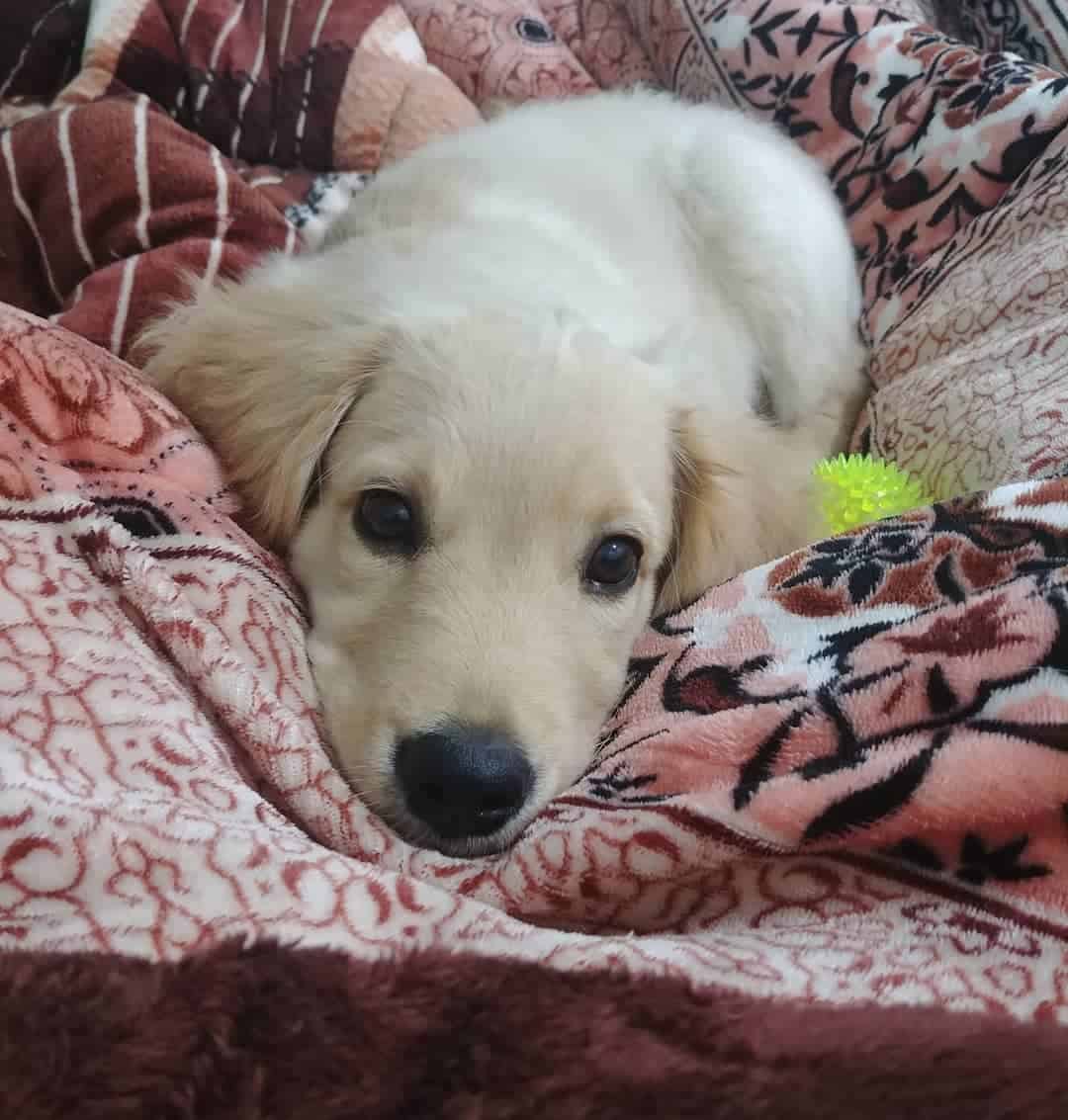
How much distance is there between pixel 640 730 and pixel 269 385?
0.64m

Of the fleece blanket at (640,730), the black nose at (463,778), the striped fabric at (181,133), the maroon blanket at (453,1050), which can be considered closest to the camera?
the maroon blanket at (453,1050)

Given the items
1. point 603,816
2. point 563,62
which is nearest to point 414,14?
point 563,62

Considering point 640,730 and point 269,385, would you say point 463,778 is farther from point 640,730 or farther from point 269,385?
point 269,385

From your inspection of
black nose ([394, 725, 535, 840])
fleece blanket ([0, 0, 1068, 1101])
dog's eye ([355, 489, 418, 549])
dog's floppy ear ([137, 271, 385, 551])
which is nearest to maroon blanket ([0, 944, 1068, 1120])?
fleece blanket ([0, 0, 1068, 1101])

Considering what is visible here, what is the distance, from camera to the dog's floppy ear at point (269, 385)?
4.25ft

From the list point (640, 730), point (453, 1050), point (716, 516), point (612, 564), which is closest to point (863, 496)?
point (716, 516)

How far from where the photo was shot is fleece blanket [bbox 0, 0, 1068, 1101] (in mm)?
744

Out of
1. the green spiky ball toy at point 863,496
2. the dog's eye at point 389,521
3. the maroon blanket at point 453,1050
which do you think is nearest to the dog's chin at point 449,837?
the dog's eye at point 389,521

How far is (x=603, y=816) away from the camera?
3.08 ft

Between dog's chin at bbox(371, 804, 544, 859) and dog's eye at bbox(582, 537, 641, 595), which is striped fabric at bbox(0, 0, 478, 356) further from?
dog's chin at bbox(371, 804, 544, 859)

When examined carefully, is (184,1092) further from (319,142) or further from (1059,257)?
(319,142)

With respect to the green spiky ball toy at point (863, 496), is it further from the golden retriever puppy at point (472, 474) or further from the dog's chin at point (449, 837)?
the dog's chin at point (449, 837)

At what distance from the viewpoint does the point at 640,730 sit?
1091 mm

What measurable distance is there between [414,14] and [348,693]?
84.2 inches
